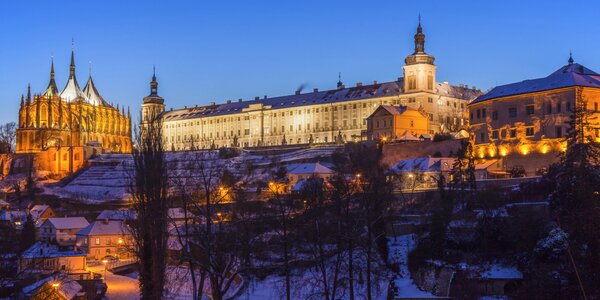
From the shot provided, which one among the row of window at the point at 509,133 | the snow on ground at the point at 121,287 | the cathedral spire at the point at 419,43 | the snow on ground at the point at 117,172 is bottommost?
the snow on ground at the point at 121,287

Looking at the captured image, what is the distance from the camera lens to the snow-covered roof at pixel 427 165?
2271 inches

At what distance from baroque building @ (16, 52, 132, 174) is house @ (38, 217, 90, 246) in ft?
106

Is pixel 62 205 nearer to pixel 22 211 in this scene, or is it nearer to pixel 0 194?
pixel 22 211

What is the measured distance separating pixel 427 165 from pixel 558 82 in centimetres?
1088

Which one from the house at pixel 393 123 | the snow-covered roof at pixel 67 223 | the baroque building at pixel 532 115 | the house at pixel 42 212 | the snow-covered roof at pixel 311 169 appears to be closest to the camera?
the baroque building at pixel 532 115

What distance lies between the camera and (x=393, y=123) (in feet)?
260

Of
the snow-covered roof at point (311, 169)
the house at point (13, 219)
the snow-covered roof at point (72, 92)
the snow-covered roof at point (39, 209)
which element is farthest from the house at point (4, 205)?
the snow-covered roof at point (72, 92)

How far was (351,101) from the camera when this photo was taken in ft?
334

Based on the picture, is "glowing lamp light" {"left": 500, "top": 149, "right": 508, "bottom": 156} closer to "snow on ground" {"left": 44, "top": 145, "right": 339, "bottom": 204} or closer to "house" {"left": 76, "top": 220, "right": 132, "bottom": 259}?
"snow on ground" {"left": 44, "top": 145, "right": 339, "bottom": 204}

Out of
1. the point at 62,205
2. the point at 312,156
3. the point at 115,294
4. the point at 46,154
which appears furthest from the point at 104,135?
the point at 115,294

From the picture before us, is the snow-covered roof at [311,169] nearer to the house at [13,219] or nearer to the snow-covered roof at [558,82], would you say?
the snow-covered roof at [558,82]

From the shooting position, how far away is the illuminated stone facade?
5522 centimetres

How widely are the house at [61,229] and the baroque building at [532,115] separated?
31.7m

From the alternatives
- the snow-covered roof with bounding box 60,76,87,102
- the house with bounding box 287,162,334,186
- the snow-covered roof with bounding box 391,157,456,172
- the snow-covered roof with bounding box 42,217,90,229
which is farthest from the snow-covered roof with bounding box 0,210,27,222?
the snow-covered roof with bounding box 60,76,87,102
